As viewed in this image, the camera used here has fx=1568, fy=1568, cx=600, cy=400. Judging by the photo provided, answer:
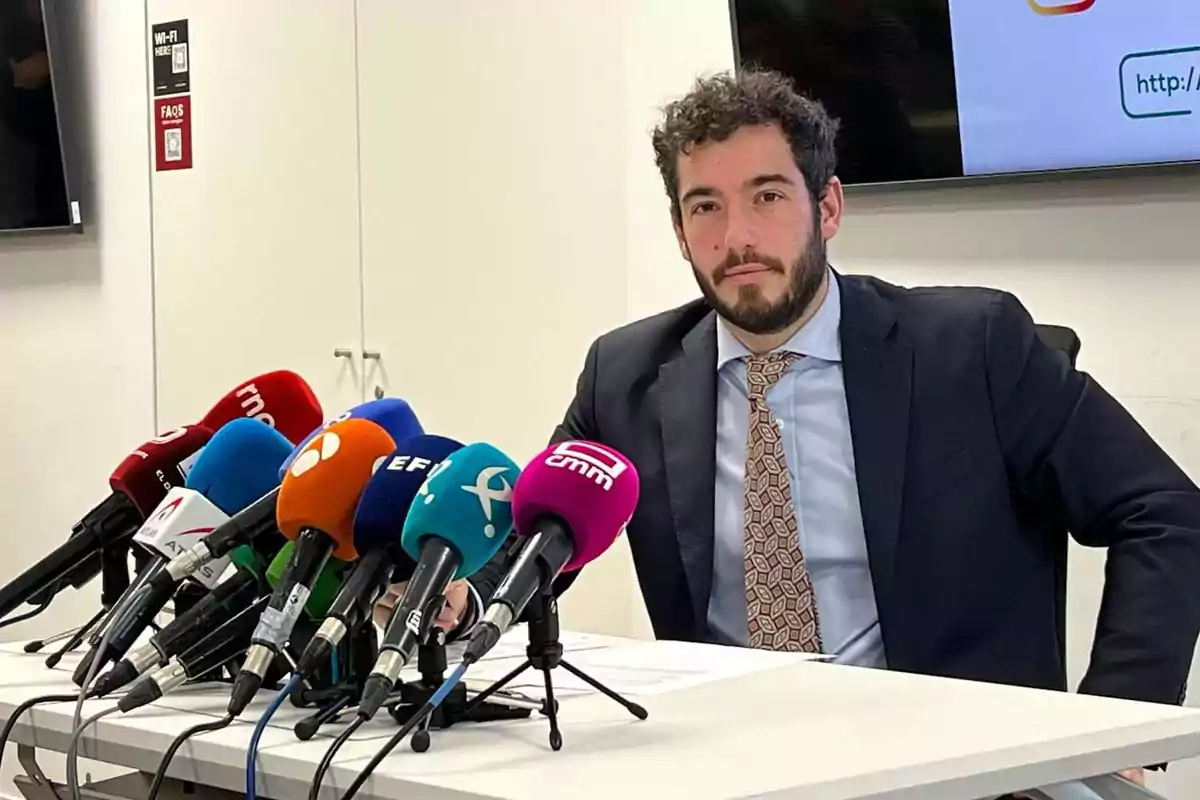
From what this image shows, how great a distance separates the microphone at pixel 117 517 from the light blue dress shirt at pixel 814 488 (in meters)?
0.74

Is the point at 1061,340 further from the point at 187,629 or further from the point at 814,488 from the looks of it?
the point at 187,629

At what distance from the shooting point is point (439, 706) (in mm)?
1211

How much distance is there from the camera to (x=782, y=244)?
6.50 feet

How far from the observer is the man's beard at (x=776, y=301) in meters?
1.97

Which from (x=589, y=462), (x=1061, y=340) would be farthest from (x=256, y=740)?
(x=1061, y=340)

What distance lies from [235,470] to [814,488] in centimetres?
81

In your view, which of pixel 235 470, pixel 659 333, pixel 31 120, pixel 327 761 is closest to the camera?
pixel 327 761

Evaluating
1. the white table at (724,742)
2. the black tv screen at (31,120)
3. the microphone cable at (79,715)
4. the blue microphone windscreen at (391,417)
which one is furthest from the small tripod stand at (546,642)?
the black tv screen at (31,120)

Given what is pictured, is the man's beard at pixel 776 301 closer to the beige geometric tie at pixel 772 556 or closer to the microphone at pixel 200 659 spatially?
the beige geometric tie at pixel 772 556

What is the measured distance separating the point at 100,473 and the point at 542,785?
10.5 ft

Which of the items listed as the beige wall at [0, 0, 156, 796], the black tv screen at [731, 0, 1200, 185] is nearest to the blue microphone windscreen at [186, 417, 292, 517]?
the black tv screen at [731, 0, 1200, 185]

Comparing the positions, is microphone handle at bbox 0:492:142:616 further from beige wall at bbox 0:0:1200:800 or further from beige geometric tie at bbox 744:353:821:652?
beige wall at bbox 0:0:1200:800

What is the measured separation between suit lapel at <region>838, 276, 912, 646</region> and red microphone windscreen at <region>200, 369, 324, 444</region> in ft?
2.20

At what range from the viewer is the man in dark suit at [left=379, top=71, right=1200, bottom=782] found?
6.02 feet
